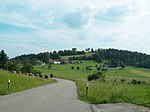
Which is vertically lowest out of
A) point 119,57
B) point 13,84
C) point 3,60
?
point 13,84

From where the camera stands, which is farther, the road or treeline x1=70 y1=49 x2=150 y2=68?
treeline x1=70 y1=49 x2=150 y2=68

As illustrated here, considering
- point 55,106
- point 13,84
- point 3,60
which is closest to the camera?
point 55,106

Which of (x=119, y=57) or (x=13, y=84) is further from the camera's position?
(x=119, y=57)

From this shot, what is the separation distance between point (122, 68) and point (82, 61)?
98.9ft

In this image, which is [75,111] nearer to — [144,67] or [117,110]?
[117,110]

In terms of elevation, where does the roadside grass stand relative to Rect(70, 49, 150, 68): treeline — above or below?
below

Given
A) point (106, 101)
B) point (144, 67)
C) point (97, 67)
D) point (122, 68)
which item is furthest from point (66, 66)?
point (106, 101)

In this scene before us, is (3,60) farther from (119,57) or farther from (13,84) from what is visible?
(119,57)

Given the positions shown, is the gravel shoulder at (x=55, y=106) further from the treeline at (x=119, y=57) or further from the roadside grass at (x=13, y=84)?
the treeline at (x=119, y=57)

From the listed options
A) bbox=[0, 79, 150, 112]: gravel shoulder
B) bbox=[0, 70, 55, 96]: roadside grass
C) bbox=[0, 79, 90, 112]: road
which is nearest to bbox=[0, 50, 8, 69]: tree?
bbox=[0, 70, 55, 96]: roadside grass

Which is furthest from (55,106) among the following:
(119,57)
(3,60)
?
(119,57)

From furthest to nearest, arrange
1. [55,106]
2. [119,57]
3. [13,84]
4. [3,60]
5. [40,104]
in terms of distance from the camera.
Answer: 1. [119,57]
2. [3,60]
3. [13,84]
4. [40,104]
5. [55,106]

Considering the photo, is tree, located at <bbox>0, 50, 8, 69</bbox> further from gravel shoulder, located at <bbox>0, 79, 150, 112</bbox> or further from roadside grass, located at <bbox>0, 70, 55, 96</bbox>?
gravel shoulder, located at <bbox>0, 79, 150, 112</bbox>

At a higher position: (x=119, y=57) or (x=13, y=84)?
(x=119, y=57)
